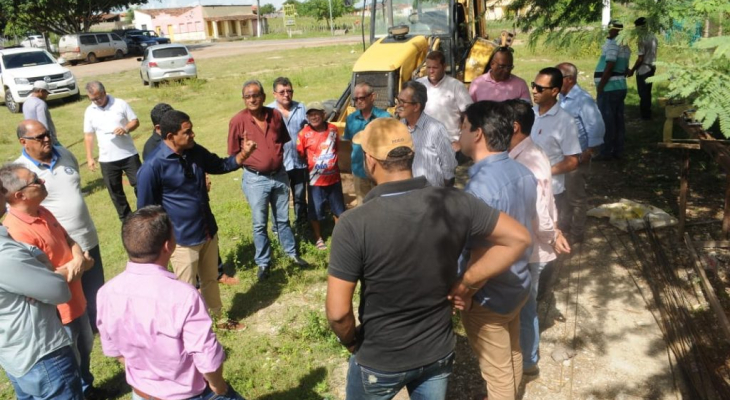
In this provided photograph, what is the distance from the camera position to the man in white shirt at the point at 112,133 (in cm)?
636

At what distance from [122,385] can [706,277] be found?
4.62 m

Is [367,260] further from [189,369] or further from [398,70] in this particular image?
[398,70]

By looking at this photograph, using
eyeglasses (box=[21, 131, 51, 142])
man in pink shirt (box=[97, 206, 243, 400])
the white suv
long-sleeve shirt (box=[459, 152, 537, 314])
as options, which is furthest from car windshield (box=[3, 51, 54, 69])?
long-sleeve shirt (box=[459, 152, 537, 314])

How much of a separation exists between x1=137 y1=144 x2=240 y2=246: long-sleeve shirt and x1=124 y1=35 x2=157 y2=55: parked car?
110 feet

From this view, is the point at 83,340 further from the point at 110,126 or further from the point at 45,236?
the point at 110,126

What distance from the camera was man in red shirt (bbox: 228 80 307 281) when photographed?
502 cm

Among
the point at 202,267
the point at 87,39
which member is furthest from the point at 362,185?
the point at 87,39

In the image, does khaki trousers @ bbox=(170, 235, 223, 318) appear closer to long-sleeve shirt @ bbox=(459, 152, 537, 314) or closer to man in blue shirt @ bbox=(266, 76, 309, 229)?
man in blue shirt @ bbox=(266, 76, 309, 229)

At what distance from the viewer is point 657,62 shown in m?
2.88

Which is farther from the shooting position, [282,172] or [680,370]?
[282,172]

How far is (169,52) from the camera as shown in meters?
19.0

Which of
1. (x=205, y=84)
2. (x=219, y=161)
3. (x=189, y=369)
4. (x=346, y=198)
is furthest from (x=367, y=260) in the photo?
(x=205, y=84)

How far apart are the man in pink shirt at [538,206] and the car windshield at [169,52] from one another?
1782 cm

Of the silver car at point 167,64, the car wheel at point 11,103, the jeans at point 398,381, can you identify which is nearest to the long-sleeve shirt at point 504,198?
the jeans at point 398,381
